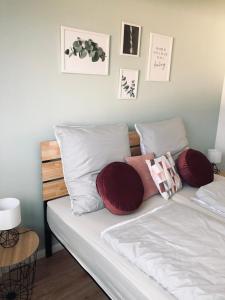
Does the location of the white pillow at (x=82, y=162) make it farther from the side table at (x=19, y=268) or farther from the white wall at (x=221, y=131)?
the white wall at (x=221, y=131)

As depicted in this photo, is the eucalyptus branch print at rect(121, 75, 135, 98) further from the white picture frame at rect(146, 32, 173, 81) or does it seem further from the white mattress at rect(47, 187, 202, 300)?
the white mattress at rect(47, 187, 202, 300)

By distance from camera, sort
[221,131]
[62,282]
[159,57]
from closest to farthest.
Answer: [62,282] → [159,57] → [221,131]

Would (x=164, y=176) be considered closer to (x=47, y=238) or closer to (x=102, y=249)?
(x=102, y=249)

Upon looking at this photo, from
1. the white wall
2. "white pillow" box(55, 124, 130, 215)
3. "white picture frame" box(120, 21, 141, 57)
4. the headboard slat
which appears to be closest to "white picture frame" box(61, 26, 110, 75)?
"white picture frame" box(120, 21, 141, 57)

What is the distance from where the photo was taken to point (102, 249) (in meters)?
1.31

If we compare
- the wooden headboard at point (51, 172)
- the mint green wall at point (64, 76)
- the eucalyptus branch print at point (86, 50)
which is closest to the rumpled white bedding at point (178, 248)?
the wooden headboard at point (51, 172)

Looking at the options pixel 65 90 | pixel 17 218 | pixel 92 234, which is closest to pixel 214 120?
pixel 65 90

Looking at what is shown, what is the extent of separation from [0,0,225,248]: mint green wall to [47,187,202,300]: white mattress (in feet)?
1.24

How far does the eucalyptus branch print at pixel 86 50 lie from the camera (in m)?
1.78

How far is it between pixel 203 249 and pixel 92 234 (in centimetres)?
61

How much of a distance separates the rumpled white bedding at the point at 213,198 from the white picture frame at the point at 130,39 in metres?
1.29

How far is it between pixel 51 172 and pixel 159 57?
4.85 ft

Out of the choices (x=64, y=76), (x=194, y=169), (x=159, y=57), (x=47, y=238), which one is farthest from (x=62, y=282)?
(x=159, y=57)

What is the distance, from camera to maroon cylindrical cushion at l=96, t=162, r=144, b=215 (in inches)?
61.6
